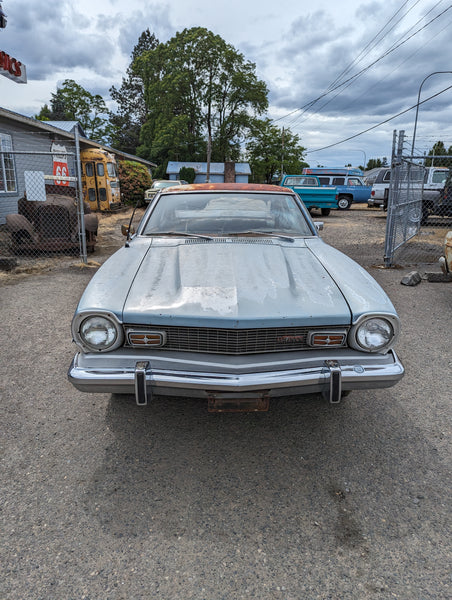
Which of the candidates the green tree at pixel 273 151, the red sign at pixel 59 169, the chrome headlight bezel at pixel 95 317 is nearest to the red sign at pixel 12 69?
the red sign at pixel 59 169

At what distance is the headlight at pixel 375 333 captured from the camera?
2469 millimetres

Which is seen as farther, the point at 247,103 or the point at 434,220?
the point at 247,103

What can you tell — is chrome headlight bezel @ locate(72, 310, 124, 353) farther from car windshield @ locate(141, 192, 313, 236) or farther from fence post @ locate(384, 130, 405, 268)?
fence post @ locate(384, 130, 405, 268)

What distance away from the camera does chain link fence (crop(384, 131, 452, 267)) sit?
313 inches

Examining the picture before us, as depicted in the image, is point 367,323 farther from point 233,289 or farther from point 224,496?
point 224,496

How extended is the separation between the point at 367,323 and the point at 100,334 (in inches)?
60.8

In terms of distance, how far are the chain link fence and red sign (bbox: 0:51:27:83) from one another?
9502 mm

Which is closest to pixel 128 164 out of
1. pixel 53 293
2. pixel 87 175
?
pixel 87 175

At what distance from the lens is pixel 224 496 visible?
2.34m

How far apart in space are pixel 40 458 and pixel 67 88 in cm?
5245

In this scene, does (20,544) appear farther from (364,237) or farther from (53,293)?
(364,237)

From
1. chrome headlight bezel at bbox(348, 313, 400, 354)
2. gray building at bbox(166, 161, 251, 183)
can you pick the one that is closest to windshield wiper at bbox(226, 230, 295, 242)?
chrome headlight bezel at bbox(348, 313, 400, 354)

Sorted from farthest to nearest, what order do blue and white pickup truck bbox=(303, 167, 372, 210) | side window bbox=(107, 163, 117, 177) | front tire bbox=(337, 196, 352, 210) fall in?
1. front tire bbox=(337, 196, 352, 210)
2. blue and white pickup truck bbox=(303, 167, 372, 210)
3. side window bbox=(107, 163, 117, 177)

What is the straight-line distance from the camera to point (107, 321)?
7.95 feet
